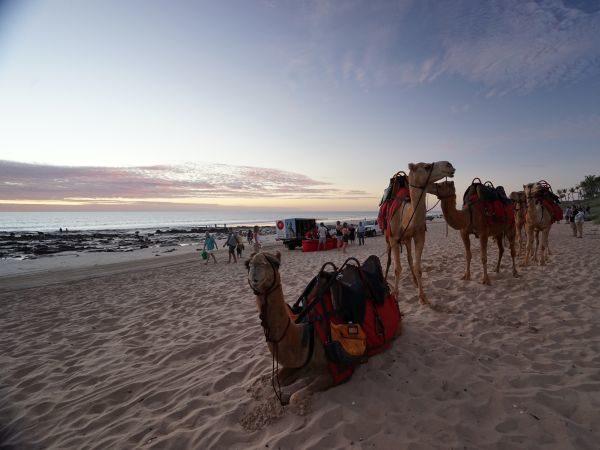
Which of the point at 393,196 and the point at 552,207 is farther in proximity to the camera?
the point at 552,207

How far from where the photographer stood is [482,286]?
6961mm

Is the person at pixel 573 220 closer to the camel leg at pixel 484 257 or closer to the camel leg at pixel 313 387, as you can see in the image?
the camel leg at pixel 484 257

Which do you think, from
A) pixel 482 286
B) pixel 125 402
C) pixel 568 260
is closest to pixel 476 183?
pixel 482 286

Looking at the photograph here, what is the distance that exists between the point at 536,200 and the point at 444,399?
8.83 m

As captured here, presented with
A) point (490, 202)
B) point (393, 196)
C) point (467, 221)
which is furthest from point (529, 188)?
point (393, 196)

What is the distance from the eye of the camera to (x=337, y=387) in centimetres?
329

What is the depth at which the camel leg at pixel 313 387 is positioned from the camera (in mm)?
3139

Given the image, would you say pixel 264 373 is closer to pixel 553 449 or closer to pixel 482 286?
pixel 553 449

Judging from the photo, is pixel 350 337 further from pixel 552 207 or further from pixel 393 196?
pixel 552 207

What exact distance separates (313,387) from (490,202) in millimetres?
6712

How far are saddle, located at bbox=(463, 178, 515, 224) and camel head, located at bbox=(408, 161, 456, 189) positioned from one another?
8.92ft

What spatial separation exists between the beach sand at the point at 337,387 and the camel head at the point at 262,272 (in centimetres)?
134

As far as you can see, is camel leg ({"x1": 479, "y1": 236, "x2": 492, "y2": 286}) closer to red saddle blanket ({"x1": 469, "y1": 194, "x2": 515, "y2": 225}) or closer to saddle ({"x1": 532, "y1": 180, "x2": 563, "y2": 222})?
red saddle blanket ({"x1": 469, "y1": 194, "x2": 515, "y2": 225})

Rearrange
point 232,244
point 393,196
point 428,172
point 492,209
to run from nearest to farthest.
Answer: point 428,172, point 393,196, point 492,209, point 232,244
